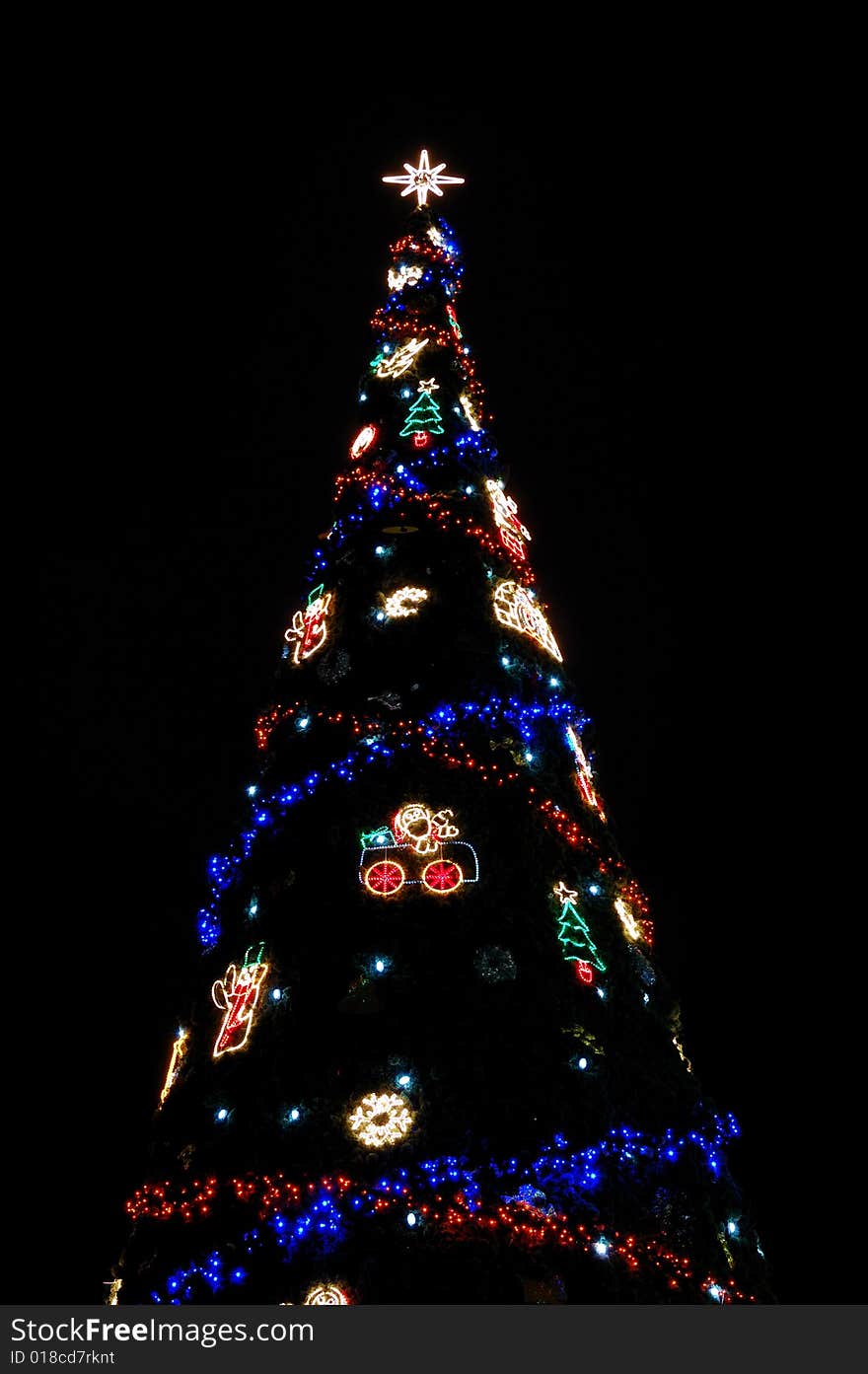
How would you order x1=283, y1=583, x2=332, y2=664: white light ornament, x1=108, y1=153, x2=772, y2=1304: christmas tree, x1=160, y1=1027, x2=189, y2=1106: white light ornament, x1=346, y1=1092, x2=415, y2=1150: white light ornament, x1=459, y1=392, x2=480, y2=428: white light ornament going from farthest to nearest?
x1=459, y1=392, x2=480, y2=428: white light ornament, x1=283, y1=583, x2=332, y2=664: white light ornament, x1=160, y1=1027, x2=189, y2=1106: white light ornament, x1=346, y1=1092, x2=415, y2=1150: white light ornament, x1=108, y1=153, x2=772, y2=1304: christmas tree

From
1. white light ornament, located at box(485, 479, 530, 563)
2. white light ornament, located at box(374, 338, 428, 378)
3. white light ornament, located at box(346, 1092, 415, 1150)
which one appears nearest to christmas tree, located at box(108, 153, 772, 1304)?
white light ornament, located at box(346, 1092, 415, 1150)

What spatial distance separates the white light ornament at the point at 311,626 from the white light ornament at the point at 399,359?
602 cm

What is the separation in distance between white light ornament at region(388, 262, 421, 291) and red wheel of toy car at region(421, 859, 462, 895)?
1549 centimetres

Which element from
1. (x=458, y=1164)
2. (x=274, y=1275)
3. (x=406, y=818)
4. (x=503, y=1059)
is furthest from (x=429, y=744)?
(x=274, y=1275)

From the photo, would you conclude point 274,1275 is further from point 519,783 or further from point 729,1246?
point 519,783

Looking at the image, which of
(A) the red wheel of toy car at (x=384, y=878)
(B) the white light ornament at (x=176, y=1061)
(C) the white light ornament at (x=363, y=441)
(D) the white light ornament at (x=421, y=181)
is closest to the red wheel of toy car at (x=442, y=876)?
(A) the red wheel of toy car at (x=384, y=878)

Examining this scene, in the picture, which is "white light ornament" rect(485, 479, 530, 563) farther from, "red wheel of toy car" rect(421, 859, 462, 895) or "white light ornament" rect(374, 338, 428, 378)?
"red wheel of toy car" rect(421, 859, 462, 895)

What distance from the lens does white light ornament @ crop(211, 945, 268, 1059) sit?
12.8 metres

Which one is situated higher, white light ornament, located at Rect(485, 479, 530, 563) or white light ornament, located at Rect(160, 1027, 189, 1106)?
white light ornament, located at Rect(485, 479, 530, 563)

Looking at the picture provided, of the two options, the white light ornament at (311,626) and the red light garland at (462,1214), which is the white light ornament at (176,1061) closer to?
the red light garland at (462,1214)

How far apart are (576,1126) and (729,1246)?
255 cm

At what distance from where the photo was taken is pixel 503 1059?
11.6 meters

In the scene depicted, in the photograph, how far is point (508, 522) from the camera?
63.7 feet

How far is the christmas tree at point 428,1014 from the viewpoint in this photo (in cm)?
1047
